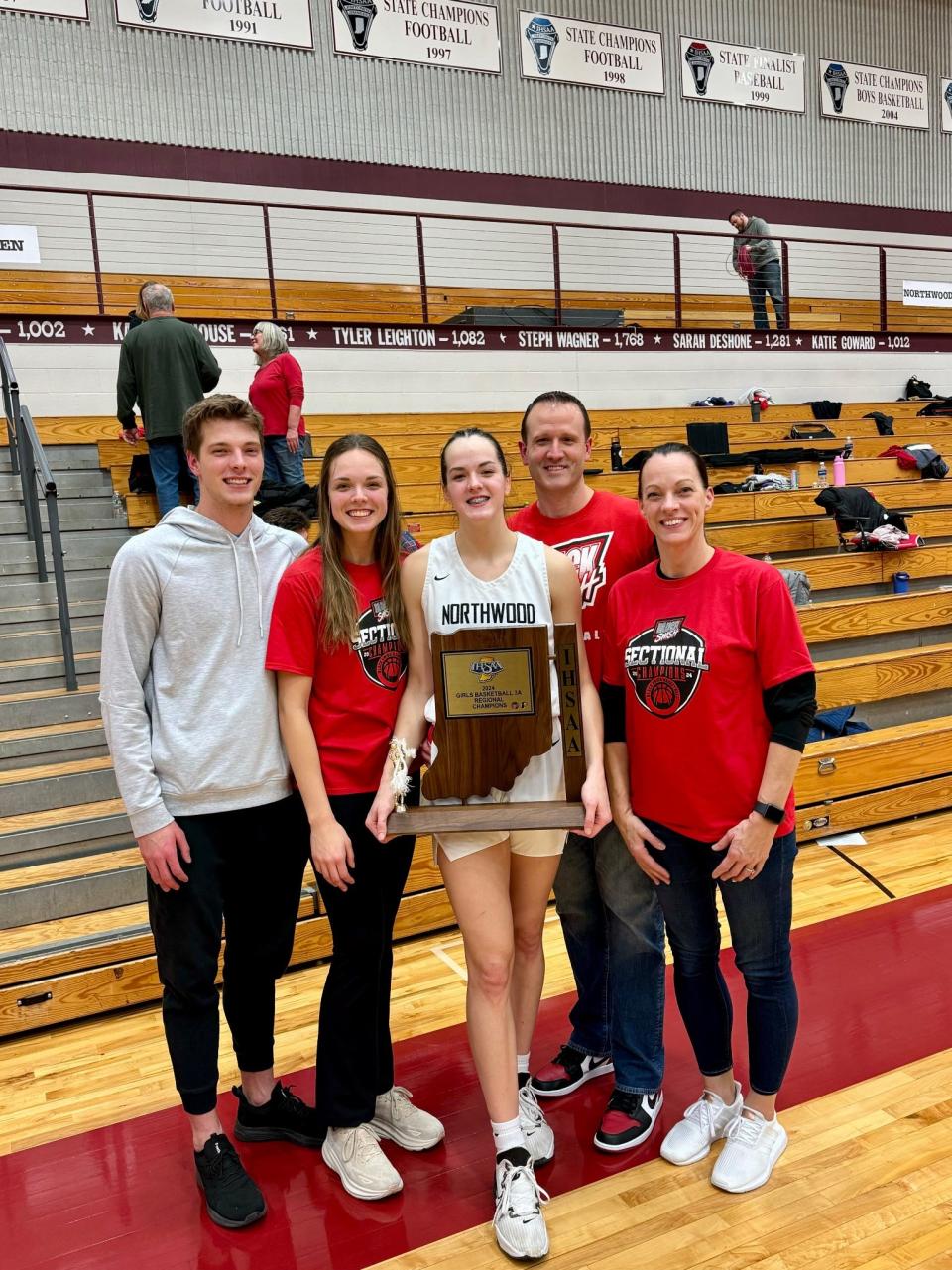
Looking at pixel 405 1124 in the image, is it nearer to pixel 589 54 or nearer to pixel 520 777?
pixel 520 777

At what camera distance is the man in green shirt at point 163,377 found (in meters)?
4.39

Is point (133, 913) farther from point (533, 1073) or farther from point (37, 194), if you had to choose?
point (37, 194)

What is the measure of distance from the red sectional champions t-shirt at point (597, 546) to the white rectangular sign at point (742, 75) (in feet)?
31.7

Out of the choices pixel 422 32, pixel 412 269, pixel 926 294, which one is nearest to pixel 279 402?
pixel 412 269

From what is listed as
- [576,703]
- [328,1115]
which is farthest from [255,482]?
[328,1115]

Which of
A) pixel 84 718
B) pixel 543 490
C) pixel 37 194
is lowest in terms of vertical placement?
pixel 84 718

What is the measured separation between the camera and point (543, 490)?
1933 millimetres

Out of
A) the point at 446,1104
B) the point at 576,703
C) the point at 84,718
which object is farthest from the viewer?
the point at 84,718

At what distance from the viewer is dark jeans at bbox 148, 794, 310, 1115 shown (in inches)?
68.8

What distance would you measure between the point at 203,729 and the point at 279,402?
10.9 ft

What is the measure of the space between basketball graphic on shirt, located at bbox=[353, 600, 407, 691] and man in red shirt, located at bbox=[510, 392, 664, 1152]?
0.39 metres

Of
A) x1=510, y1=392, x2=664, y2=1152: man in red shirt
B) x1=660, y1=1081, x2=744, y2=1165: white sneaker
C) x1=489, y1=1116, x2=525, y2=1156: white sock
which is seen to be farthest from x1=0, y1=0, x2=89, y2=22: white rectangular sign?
x1=660, y1=1081, x2=744, y2=1165: white sneaker

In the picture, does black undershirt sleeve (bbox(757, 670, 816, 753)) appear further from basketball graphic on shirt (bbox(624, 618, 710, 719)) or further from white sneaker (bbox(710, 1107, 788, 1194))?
white sneaker (bbox(710, 1107, 788, 1194))

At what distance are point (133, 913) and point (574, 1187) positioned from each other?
1516mm
